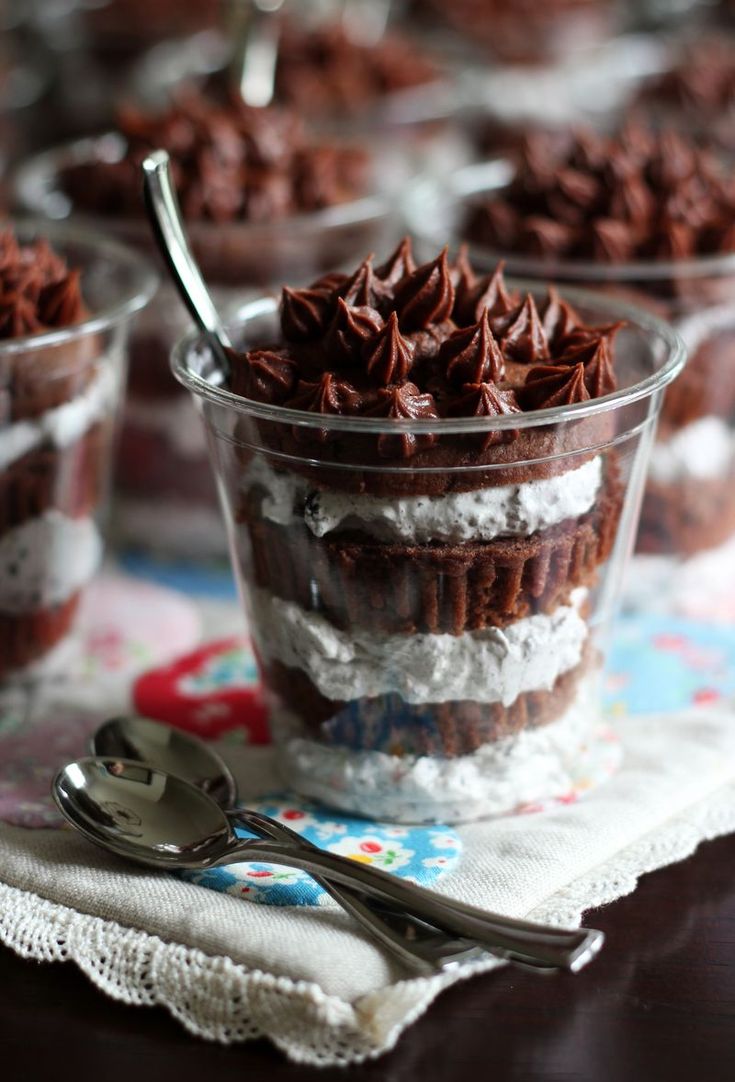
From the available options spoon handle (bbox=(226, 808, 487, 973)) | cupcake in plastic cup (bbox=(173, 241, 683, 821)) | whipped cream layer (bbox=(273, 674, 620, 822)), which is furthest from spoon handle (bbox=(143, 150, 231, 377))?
spoon handle (bbox=(226, 808, 487, 973))

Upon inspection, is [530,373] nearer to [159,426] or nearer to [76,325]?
[76,325]

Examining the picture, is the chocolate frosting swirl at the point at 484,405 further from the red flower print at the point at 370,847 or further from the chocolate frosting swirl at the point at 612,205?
the chocolate frosting swirl at the point at 612,205

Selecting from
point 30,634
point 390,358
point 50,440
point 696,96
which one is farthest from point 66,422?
point 696,96

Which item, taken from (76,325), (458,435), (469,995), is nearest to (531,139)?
(76,325)

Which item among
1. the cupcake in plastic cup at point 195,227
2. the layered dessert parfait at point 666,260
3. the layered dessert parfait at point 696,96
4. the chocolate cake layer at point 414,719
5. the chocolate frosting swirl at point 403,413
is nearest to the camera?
the chocolate frosting swirl at point 403,413

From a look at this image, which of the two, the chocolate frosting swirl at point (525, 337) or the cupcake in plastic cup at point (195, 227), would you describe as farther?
the cupcake in plastic cup at point (195, 227)

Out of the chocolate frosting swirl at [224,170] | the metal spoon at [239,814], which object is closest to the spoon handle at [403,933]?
the metal spoon at [239,814]

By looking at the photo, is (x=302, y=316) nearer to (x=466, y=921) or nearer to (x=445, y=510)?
(x=445, y=510)
